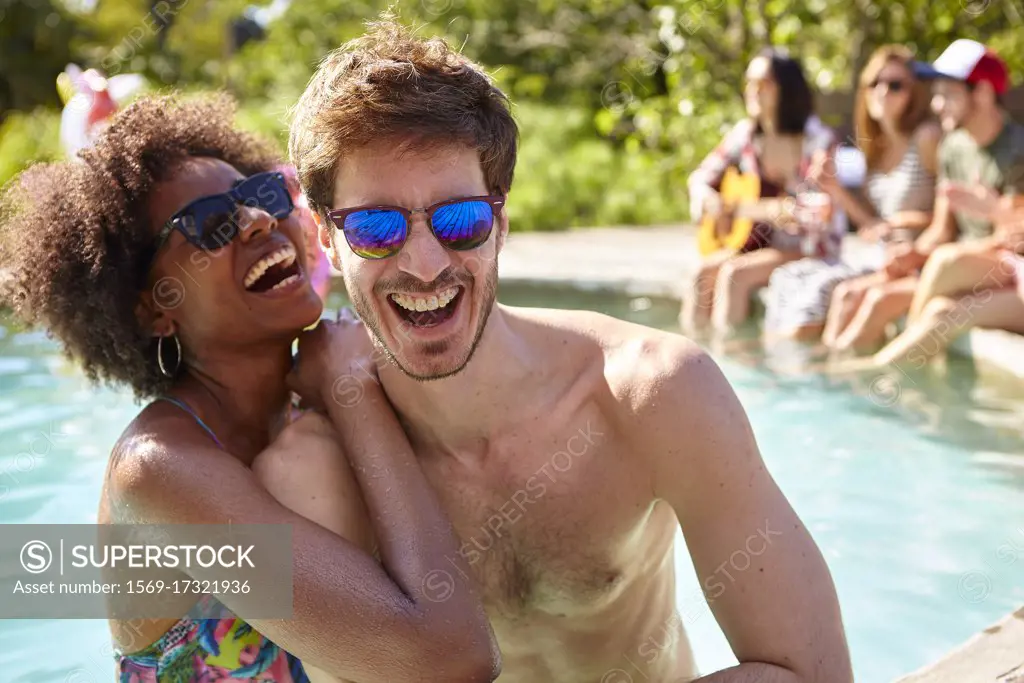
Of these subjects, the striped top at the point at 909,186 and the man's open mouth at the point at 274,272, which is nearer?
the man's open mouth at the point at 274,272

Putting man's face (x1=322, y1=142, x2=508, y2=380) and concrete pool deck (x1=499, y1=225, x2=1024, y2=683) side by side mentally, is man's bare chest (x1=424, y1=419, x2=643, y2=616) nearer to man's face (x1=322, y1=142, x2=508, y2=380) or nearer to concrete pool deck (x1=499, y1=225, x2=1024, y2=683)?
man's face (x1=322, y1=142, x2=508, y2=380)

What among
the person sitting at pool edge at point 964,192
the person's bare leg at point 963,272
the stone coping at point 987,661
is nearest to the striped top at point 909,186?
the person sitting at pool edge at point 964,192

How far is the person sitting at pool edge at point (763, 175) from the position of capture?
7.62m

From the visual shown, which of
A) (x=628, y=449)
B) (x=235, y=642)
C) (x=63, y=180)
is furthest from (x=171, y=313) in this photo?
(x=628, y=449)

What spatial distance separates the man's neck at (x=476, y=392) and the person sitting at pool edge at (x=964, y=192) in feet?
15.1

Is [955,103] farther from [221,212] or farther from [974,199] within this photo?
[221,212]

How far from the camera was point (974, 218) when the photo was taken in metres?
6.45

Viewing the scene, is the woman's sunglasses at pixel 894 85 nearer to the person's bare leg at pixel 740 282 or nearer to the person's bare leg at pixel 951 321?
the person's bare leg at pixel 740 282

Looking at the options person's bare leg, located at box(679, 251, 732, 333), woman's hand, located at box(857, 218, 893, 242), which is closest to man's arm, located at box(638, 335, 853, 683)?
woman's hand, located at box(857, 218, 893, 242)

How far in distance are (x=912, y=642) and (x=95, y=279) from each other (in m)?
3.35

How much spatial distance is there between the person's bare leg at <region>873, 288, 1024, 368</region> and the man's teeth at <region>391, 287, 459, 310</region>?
4.93 m

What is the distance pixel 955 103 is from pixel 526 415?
16.9 ft

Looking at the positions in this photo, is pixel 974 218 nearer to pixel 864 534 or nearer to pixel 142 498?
pixel 864 534

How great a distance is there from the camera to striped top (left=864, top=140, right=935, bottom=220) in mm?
7254
